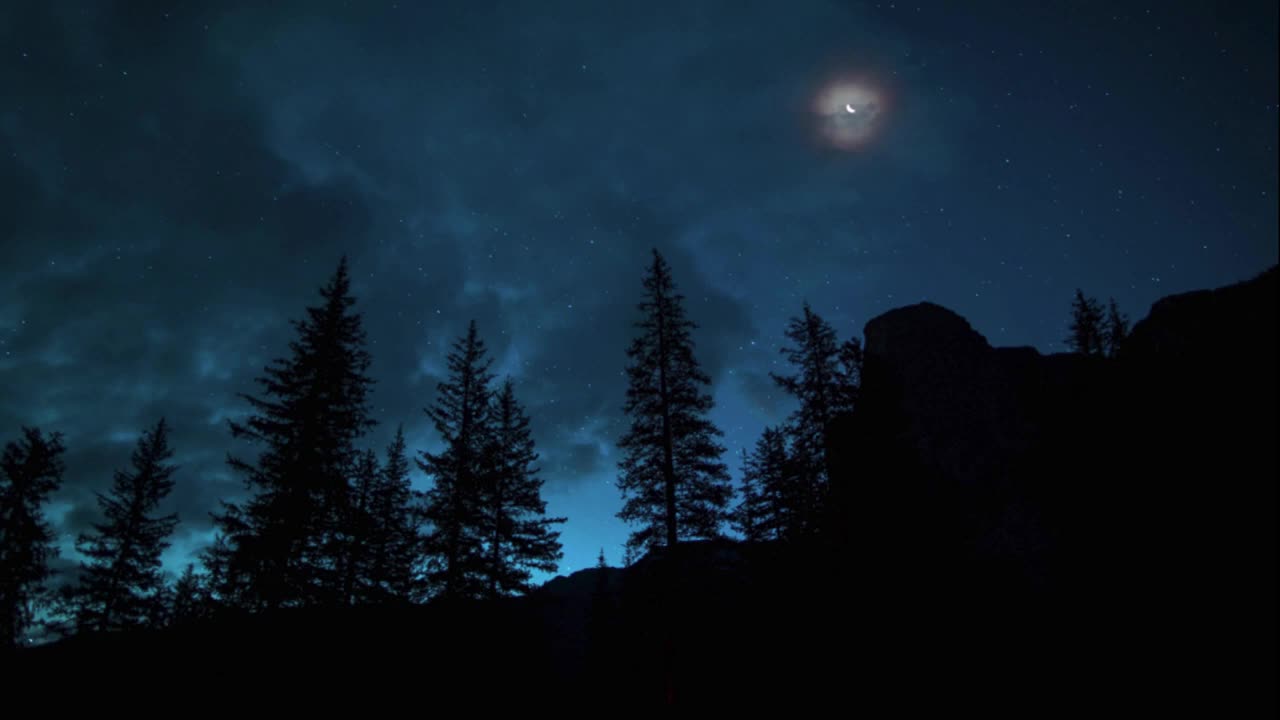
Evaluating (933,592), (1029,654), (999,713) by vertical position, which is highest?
(933,592)

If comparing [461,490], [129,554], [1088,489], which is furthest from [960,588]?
[129,554]

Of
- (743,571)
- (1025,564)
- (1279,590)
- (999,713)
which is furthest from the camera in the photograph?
(743,571)

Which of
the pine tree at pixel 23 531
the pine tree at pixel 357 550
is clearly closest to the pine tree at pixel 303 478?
the pine tree at pixel 357 550

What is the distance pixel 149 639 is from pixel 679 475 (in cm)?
1853

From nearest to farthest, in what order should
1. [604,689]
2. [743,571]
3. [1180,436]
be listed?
[1180,436], [604,689], [743,571]

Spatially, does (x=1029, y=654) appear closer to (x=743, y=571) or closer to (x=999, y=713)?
(x=999, y=713)

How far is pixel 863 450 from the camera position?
58.1ft

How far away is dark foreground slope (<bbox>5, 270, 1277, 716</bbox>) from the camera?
845 centimetres

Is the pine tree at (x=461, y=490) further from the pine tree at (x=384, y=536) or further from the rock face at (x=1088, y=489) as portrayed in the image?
the rock face at (x=1088, y=489)

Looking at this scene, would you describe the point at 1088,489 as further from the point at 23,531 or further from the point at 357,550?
the point at 23,531

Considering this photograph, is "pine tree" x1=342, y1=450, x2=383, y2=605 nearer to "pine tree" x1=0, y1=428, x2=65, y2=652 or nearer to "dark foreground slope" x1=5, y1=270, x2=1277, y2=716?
"dark foreground slope" x1=5, y1=270, x2=1277, y2=716

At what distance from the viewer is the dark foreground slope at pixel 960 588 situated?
8.45 m

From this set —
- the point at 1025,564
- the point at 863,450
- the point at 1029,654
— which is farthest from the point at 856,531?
the point at 1029,654

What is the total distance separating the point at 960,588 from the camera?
1335cm
